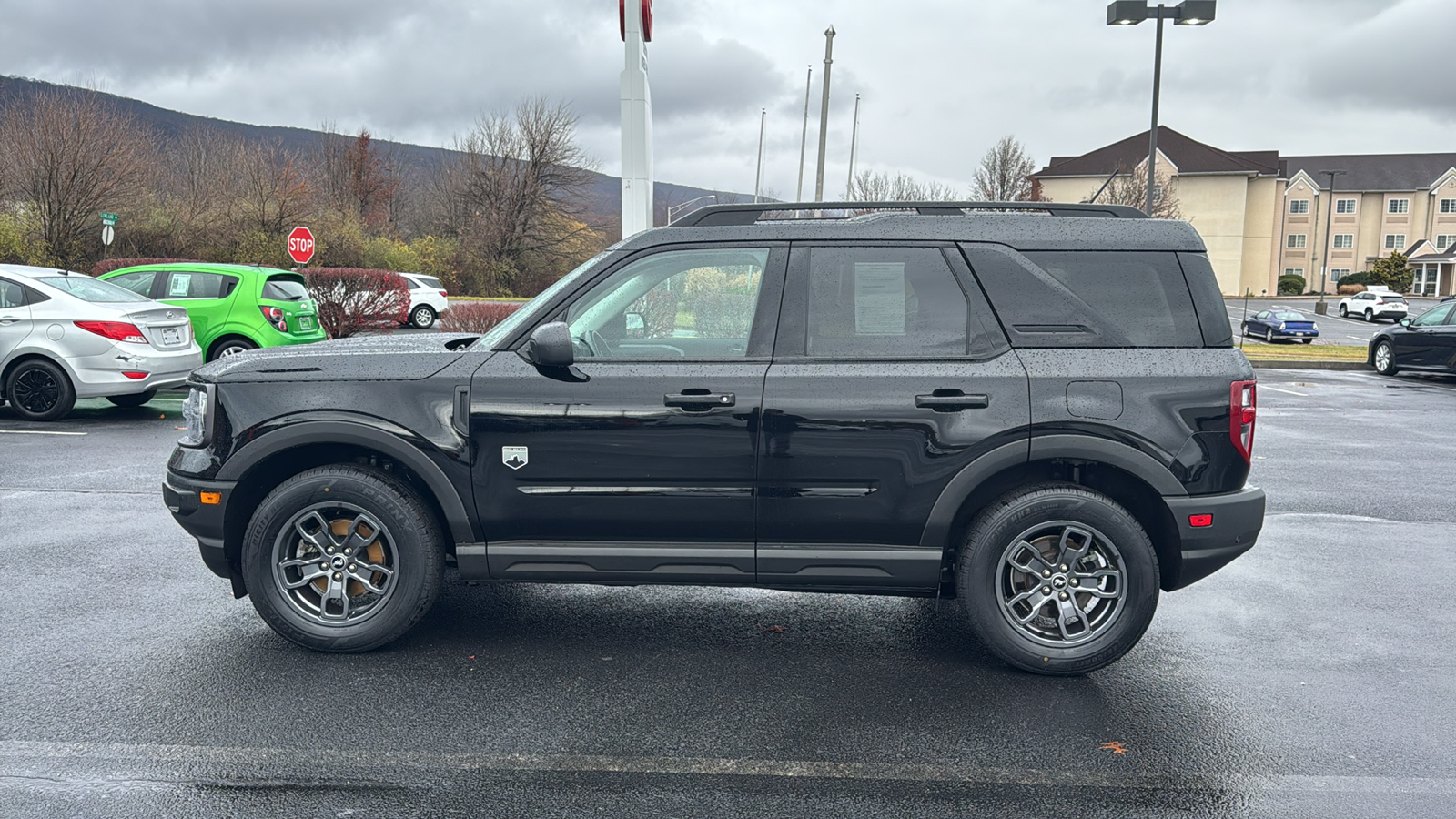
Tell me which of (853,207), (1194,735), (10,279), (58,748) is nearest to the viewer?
(58,748)

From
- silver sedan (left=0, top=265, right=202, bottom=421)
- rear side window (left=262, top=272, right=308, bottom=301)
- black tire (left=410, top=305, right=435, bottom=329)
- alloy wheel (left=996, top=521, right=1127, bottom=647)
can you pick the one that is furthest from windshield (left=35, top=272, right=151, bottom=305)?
black tire (left=410, top=305, right=435, bottom=329)

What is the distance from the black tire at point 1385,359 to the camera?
69.7 ft

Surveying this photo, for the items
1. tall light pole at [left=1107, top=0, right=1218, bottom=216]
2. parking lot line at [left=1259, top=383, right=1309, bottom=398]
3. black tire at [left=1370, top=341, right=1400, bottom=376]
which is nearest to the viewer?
parking lot line at [left=1259, top=383, right=1309, bottom=398]

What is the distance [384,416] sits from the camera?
4.34 meters

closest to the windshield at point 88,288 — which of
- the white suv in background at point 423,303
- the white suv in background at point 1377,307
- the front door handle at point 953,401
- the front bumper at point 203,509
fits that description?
the front bumper at point 203,509

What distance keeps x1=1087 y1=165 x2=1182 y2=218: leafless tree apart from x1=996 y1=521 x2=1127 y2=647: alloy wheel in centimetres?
5645

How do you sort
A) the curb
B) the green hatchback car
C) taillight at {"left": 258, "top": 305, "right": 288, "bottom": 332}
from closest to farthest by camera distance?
the green hatchback car
taillight at {"left": 258, "top": 305, "right": 288, "bottom": 332}
the curb

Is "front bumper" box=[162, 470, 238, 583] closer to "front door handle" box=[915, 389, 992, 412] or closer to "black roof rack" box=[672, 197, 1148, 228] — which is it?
"black roof rack" box=[672, 197, 1148, 228]

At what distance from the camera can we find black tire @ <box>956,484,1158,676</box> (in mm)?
4262

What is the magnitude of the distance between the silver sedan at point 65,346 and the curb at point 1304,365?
2147cm

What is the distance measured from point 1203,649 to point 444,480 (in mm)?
3404

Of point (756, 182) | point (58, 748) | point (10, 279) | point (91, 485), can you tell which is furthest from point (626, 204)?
point (756, 182)

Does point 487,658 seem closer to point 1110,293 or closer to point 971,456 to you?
point 971,456

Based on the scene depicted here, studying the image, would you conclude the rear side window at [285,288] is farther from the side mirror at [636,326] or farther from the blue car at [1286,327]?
the blue car at [1286,327]
